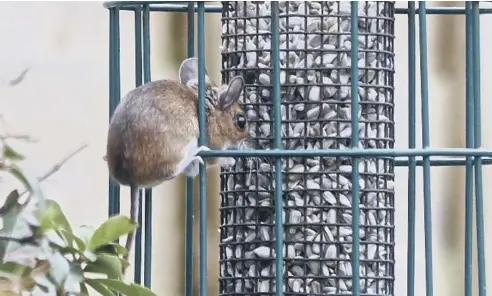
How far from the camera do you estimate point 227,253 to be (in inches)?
107

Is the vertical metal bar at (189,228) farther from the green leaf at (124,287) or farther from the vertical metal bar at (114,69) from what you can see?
the green leaf at (124,287)

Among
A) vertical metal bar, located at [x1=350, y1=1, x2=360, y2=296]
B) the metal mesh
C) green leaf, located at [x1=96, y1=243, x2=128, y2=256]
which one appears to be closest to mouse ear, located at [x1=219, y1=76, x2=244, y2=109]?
the metal mesh

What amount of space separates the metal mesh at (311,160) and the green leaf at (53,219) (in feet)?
Result: 3.46

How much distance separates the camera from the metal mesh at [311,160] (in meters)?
2.63

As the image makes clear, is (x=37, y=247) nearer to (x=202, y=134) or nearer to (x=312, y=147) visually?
(x=202, y=134)

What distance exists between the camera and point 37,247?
1.48 meters

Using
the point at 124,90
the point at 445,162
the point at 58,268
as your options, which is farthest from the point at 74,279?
the point at 124,90

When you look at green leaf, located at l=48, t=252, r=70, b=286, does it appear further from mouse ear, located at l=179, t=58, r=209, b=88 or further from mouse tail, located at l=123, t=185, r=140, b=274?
mouse ear, located at l=179, t=58, r=209, b=88

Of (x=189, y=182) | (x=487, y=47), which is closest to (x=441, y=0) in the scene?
(x=487, y=47)

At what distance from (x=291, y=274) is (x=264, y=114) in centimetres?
32

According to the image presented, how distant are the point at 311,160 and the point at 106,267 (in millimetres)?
1036

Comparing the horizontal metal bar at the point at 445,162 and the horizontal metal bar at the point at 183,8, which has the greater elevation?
the horizontal metal bar at the point at 183,8

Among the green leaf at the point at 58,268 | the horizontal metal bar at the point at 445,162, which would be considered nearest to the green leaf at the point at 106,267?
the green leaf at the point at 58,268

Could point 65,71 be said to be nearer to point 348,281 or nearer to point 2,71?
point 2,71
